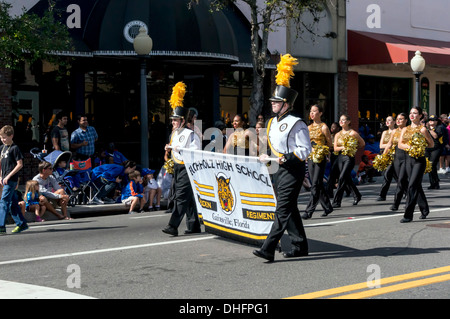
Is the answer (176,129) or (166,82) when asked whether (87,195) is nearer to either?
(176,129)

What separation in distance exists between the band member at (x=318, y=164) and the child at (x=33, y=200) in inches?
188

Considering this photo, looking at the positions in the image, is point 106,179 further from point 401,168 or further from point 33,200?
point 401,168

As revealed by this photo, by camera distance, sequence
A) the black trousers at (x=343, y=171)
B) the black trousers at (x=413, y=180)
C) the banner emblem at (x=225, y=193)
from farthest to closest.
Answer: the black trousers at (x=343, y=171)
the black trousers at (x=413, y=180)
the banner emblem at (x=225, y=193)

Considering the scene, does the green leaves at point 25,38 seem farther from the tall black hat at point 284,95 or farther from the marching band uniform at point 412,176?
the marching band uniform at point 412,176

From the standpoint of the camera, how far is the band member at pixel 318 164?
12.5m

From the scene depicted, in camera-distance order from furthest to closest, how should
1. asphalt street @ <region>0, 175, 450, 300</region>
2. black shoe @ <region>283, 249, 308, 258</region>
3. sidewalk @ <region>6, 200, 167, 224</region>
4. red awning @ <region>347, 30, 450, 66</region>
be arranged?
red awning @ <region>347, 30, 450, 66</region> < sidewalk @ <region>6, 200, 167, 224</region> < black shoe @ <region>283, 249, 308, 258</region> < asphalt street @ <region>0, 175, 450, 300</region>

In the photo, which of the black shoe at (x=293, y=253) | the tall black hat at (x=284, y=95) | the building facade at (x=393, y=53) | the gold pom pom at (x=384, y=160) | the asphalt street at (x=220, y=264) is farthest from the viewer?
the building facade at (x=393, y=53)

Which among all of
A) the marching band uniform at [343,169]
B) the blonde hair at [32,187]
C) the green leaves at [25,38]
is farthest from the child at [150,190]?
the marching band uniform at [343,169]

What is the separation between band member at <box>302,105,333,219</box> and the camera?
1248cm

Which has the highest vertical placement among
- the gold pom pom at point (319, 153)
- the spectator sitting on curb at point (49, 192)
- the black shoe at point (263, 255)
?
the gold pom pom at point (319, 153)

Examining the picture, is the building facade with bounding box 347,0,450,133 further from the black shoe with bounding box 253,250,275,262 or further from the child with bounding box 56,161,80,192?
the black shoe with bounding box 253,250,275,262

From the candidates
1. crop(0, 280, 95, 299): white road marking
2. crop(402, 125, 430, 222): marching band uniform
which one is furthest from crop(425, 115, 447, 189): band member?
crop(0, 280, 95, 299): white road marking

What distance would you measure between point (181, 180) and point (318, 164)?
10.6 ft

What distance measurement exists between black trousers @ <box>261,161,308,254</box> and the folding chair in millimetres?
7515
